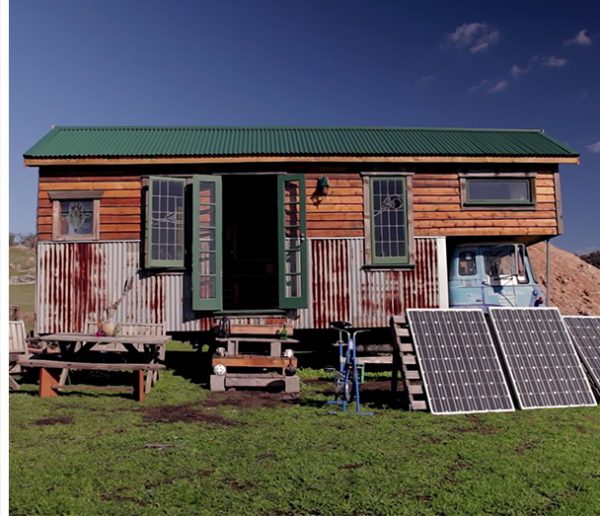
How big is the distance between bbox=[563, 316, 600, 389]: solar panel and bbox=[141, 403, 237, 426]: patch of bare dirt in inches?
240

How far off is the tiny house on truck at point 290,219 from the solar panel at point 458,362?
3299mm

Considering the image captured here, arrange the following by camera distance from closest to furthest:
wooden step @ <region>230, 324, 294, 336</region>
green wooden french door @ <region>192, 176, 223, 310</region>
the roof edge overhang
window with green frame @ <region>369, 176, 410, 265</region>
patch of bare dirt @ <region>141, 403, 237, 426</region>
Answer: patch of bare dirt @ <region>141, 403, 237, 426</region>, wooden step @ <region>230, 324, 294, 336</region>, green wooden french door @ <region>192, 176, 223, 310</region>, the roof edge overhang, window with green frame @ <region>369, 176, 410, 265</region>

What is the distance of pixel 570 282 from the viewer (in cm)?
3238

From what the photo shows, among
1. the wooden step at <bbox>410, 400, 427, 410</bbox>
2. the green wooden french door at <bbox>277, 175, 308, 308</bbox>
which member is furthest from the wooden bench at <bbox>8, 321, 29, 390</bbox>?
the wooden step at <bbox>410, 400, 427, 410</bbox>

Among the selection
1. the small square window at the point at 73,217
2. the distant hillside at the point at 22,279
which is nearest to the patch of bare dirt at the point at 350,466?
the small square window at the point at 73,217

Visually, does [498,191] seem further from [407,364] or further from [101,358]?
[101,358]

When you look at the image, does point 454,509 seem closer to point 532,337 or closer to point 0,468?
point 0,468

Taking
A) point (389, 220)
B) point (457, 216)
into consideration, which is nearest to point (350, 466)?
point (389, 220)

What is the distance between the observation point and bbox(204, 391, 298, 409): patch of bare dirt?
8.16 metres

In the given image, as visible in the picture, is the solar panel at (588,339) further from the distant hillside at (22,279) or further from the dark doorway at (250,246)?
the distant hillside at (22,279)

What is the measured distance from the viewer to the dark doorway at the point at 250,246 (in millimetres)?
15328

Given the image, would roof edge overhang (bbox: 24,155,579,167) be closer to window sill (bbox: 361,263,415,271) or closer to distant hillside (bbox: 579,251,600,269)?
window sill (bbox: 361,263,415,271)

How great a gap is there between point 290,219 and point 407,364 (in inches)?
188

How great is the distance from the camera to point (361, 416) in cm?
712
